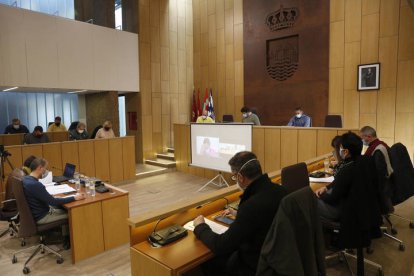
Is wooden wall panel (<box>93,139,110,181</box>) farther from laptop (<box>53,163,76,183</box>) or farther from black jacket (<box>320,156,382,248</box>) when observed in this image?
black jacket (<box>320,156,382,248</box>)

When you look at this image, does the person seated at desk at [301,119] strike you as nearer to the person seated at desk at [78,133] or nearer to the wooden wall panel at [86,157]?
the wooden wall panel at [86,157]

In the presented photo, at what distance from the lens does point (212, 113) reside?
9.26 m

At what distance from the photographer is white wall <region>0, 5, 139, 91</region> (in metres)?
6.32

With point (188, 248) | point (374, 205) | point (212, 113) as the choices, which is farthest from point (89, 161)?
point (374, 205)

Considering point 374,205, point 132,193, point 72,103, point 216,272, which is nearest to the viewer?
point 216,272

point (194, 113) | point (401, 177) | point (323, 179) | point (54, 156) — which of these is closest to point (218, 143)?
point (323, 179)

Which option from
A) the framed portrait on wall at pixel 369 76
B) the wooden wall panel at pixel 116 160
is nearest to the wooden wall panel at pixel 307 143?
the framed portrait on wall at pixel 369 76

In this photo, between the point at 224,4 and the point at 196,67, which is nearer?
the point at 224,4

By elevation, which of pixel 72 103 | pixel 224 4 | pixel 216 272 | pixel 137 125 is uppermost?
pixel 224 4

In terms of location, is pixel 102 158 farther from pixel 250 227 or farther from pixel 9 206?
pixel 250 227

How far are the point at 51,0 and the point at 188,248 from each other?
35.7 feet

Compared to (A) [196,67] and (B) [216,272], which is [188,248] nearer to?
(B) [216,272]

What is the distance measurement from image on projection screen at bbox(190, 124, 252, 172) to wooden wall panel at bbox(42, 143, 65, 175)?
2747 millimetres

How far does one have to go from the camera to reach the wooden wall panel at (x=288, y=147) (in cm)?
561
